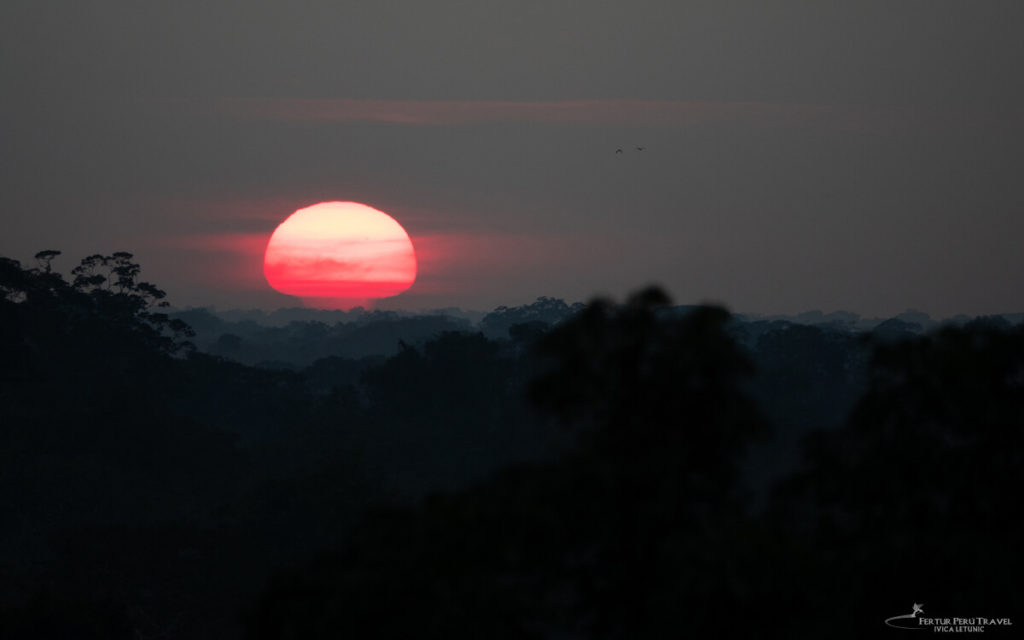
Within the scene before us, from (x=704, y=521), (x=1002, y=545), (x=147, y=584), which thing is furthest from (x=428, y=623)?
(x=147, y=584)

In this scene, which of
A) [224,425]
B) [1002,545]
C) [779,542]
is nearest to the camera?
[779,542]

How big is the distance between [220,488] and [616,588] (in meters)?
50.2

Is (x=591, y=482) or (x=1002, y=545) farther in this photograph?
(x=1002, y=545)

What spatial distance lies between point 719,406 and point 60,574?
32918mm

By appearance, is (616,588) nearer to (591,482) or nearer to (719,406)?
(591,482)

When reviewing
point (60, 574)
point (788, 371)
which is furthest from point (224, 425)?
point (60, 574)

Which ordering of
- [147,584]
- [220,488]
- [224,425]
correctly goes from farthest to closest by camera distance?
1. [224,425]
2. [220,488]
3. [147,584]

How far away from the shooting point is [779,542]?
1112 centimetres

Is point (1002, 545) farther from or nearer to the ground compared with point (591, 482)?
nearer to the ground

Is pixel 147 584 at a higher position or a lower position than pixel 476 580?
lower

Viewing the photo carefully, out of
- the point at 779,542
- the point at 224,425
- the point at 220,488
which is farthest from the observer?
the point at 224,425

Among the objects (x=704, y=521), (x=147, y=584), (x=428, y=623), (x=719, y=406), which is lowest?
(x=147, y=584)

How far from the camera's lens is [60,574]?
3834 centimetres

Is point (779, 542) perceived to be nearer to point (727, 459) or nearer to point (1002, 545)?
point (727, 459)
